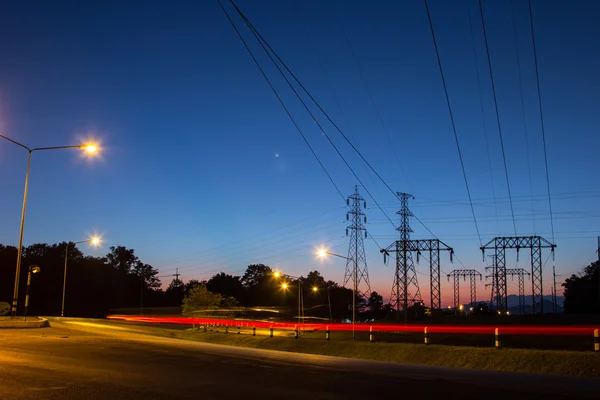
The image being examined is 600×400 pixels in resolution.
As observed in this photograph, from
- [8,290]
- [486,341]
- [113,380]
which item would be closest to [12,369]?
[113,380]

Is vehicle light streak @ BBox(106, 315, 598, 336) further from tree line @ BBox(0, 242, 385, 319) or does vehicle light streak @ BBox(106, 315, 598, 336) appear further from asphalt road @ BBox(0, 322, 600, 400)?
tree line @ BBox(0, 242, 385, 319)

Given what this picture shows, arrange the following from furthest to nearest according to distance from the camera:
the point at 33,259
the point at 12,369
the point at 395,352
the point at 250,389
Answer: the point at 33,259 < the point at 395,352 < the point at 12,369 < the point at 250,389

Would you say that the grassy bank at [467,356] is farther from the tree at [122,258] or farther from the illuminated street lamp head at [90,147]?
the tree at [122,258]

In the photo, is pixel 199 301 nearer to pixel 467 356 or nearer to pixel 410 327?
pixel 410 327

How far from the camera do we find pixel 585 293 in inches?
3691

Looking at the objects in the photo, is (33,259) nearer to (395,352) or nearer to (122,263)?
(122,263)

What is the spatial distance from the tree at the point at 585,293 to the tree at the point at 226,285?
3261 inches

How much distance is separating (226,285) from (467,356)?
420 ft

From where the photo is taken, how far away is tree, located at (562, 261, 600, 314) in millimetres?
89750

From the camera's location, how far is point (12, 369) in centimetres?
1415

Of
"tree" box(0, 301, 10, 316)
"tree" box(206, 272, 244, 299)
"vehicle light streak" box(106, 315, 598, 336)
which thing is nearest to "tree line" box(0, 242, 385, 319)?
"tree" box(206, 272, 244, 299)

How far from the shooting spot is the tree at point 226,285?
146m

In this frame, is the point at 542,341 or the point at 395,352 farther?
the point at 542,341

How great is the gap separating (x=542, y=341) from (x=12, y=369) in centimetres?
3781
